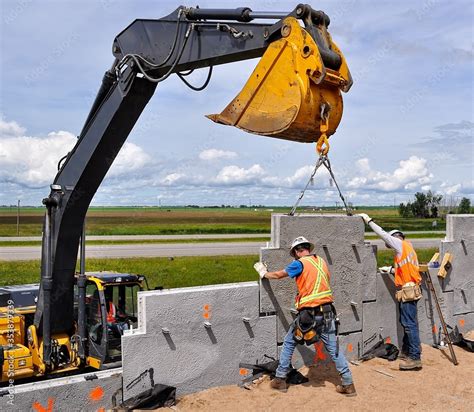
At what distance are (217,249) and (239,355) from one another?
21806mm

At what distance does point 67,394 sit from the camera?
19.3 feet

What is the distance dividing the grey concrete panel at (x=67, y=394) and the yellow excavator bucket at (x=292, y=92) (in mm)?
3202

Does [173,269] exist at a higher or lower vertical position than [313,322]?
lower

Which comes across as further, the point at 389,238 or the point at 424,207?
the point at 424,207

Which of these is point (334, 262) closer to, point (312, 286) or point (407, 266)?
point (407, 266)

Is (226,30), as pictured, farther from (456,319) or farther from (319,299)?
(456,319)

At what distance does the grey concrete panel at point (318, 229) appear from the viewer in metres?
7.32

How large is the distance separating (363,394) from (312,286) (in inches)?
59.9

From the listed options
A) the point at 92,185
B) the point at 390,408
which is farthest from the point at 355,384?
the point at 92,185

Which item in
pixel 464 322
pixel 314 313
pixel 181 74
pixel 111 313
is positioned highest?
pixel 181 74

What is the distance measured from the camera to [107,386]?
20.1 ft

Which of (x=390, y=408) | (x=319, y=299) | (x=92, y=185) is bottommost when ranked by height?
(x=390, y=408)

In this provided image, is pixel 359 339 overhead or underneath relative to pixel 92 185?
underneath

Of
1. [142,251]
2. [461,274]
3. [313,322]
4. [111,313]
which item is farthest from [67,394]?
[142,251]
